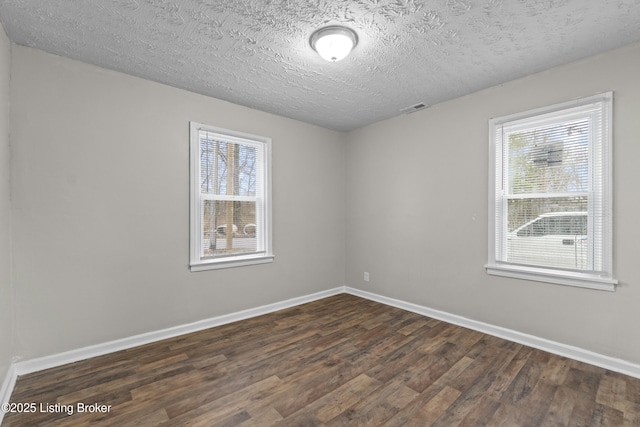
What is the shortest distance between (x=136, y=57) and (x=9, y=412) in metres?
2.70

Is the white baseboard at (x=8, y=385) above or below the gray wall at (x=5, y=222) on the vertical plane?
below

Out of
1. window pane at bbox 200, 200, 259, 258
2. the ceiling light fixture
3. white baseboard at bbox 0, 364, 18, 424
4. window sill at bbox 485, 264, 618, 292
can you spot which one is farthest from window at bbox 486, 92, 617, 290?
white baseboard at bbox 0, 364, 18, 424

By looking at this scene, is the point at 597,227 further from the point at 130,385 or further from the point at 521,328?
the point at 130,385

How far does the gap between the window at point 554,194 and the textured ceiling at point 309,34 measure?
522 millimetres

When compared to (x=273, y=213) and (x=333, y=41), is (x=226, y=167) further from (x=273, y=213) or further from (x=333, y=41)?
(x=333, y=41)

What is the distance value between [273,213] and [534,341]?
10.2 feet

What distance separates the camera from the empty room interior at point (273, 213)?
78.3 inches

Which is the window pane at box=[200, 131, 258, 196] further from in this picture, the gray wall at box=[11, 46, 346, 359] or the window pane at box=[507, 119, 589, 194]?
the window pane at box=[507, 119, 589, 194]

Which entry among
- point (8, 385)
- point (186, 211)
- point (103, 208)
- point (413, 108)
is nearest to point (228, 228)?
point (186, 211)

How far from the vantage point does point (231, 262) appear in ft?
11.4

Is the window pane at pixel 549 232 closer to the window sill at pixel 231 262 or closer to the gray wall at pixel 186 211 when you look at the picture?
the gray wall at pixel 186 211

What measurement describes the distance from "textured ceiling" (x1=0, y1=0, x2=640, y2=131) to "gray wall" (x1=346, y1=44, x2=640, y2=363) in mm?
280

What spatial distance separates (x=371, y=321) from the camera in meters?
3.44

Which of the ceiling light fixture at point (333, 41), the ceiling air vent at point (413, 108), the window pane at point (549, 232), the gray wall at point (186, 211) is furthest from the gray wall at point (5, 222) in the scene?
the window pane at point (549, 232)
